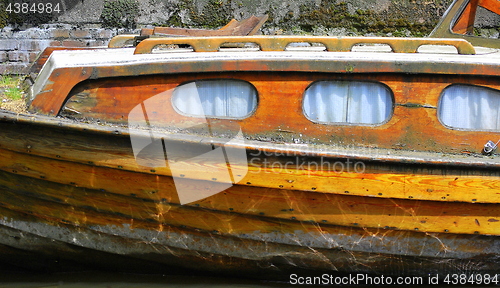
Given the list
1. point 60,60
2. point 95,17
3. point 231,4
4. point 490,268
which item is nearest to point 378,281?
point 490,268

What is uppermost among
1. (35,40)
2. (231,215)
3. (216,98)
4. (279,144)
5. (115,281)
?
(216,98)

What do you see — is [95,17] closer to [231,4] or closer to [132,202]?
[231,4]

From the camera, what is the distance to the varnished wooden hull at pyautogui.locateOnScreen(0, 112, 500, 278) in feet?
10.8

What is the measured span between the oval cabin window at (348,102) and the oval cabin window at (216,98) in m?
0.38

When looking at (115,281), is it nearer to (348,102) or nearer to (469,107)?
(348,102)

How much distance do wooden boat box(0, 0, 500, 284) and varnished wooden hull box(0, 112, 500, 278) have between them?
0.04 ft

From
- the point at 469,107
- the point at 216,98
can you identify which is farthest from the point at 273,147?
the point at 469,107

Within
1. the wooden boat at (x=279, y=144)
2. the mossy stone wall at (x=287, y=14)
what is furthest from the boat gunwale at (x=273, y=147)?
the mossy stone wall at (x=287, y=14)

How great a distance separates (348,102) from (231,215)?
3.57 feet

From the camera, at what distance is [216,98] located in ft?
11.1

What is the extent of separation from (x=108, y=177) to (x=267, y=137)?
3.56 feet

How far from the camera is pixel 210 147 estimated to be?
3223 millimetres

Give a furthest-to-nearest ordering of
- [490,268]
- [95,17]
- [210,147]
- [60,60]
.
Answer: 1. [95,17]
2. [490,268]
3. [60,60]
4. [210,147]

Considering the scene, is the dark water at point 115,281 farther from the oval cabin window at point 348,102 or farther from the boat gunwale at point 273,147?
the oval cabin window at point 348,102
